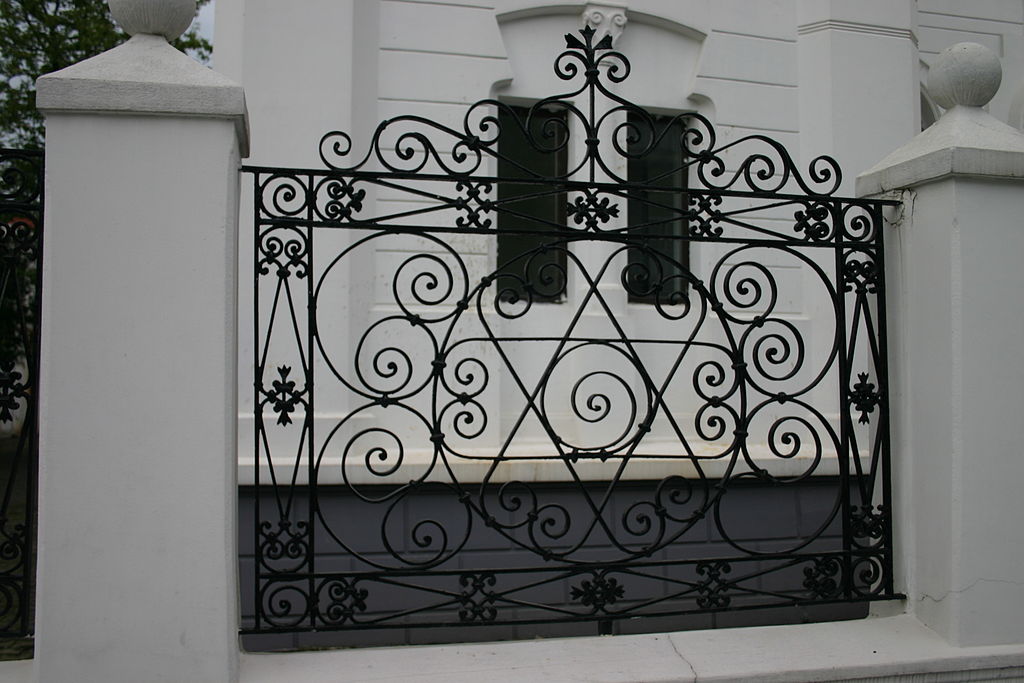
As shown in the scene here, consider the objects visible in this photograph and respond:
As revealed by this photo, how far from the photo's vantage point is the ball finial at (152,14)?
2662 mm

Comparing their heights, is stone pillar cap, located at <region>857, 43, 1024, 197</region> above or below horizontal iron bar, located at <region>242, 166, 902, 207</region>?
above

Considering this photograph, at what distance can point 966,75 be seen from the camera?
3182 mm

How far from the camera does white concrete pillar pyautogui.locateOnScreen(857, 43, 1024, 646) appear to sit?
3004 millimetres

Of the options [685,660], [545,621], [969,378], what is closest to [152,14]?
[545,621]

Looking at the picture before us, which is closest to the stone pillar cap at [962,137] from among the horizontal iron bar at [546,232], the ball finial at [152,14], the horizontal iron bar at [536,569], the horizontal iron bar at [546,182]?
the horizontal iron bar at [546,182]

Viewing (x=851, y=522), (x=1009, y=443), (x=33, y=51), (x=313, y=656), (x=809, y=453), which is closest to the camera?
(x=313, y=656)

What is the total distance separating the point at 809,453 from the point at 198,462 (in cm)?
388

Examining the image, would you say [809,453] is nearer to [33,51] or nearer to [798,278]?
[798,278]

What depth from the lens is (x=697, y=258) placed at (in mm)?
5727

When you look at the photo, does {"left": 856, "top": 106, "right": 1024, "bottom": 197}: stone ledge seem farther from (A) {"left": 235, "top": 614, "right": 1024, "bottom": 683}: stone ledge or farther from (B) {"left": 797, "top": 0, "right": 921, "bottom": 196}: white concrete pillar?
(B) {"left": 797, "top": 0, "right": 921, "bottom": 196}: white concrete pillar

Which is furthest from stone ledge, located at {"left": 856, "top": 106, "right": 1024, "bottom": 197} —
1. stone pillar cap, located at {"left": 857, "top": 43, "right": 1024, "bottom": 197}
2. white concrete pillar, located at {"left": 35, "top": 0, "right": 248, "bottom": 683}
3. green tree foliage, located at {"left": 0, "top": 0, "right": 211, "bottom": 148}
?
green tree foliage, located at {"left": 0, "top": 0, "right": 211, "bottom": 148}

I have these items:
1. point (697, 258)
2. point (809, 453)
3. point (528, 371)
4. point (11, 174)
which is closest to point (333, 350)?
point (528, 371)

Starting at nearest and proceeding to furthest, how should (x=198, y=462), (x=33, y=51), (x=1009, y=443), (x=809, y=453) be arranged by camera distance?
(x=198, y=462)
(x=1009, y=443)
(x=809, y=453)
(x=33, y=51)

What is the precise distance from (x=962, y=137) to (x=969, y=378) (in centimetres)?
90
